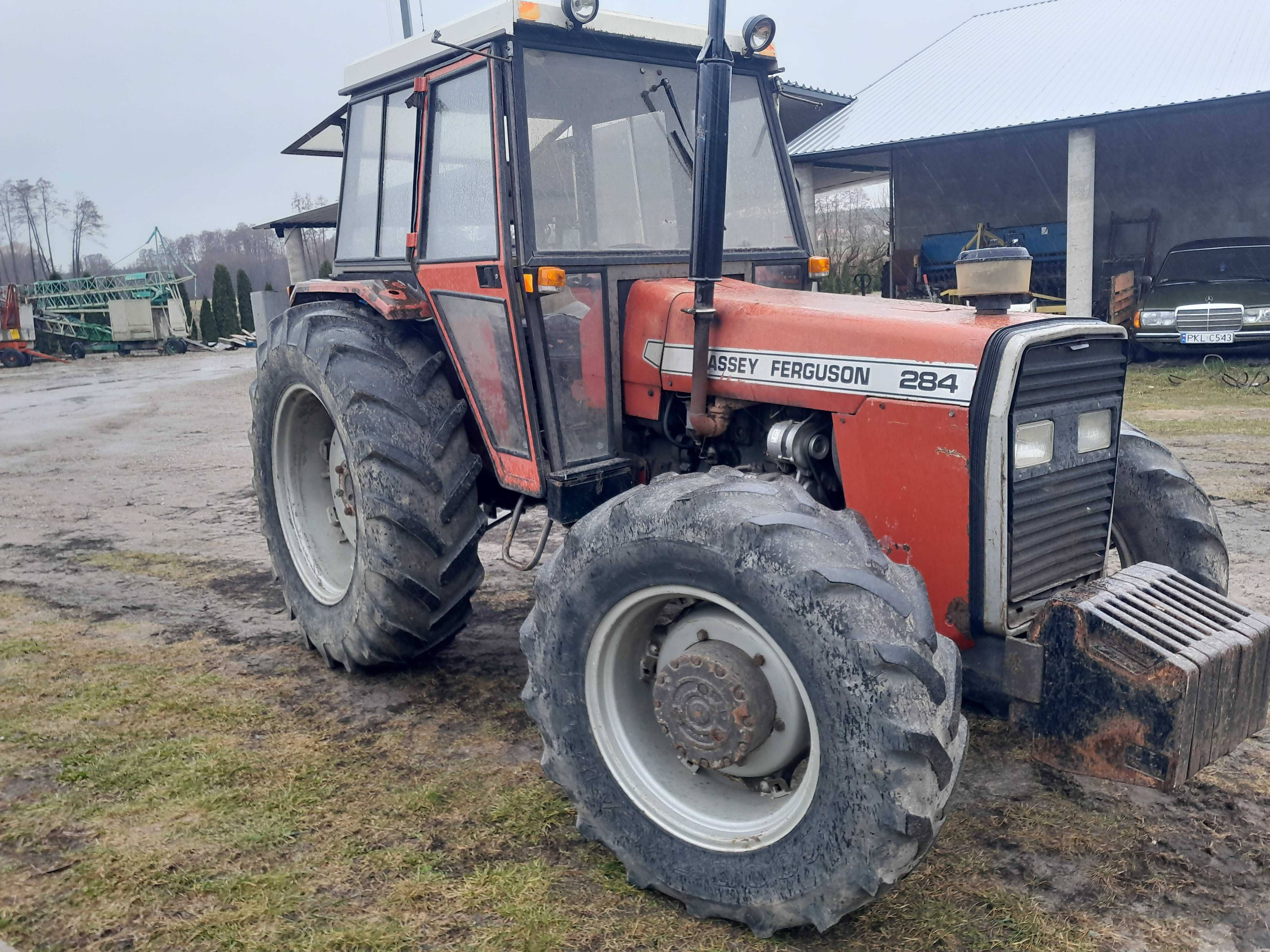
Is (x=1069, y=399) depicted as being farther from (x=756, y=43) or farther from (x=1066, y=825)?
(x=756, y=43)

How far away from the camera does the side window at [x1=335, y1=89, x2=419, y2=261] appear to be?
414 centimetres

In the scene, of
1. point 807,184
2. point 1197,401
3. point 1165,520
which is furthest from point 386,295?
point 807,184

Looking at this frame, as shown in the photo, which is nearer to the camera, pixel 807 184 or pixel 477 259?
pixel 477 259

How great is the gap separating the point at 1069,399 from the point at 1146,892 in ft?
4.28

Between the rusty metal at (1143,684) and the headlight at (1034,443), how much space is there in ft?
1.19

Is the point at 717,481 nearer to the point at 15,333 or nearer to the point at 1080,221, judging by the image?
the point at 1080,221

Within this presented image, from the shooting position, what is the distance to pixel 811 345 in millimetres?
3029

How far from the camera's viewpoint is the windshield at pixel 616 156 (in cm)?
348

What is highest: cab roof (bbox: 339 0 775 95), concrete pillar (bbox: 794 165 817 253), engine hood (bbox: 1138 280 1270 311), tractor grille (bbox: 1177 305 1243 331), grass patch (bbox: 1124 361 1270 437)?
concrete pillar (bbox: 794 165 817 253)

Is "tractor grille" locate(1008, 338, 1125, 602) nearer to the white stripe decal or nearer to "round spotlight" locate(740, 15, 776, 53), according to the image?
the white stripe decal

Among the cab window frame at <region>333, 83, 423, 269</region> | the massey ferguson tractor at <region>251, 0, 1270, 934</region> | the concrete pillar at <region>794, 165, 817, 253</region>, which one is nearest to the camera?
the massey ferguson tractor at <region>251, 0, 1270, 934</region>

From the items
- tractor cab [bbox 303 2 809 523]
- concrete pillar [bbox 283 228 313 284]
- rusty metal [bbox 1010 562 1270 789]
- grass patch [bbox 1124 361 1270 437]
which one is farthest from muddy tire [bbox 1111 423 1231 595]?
grass patch [bbox 1124 361 1270 437]

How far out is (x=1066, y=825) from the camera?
9.62 feet

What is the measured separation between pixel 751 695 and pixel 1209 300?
13.8 metres
